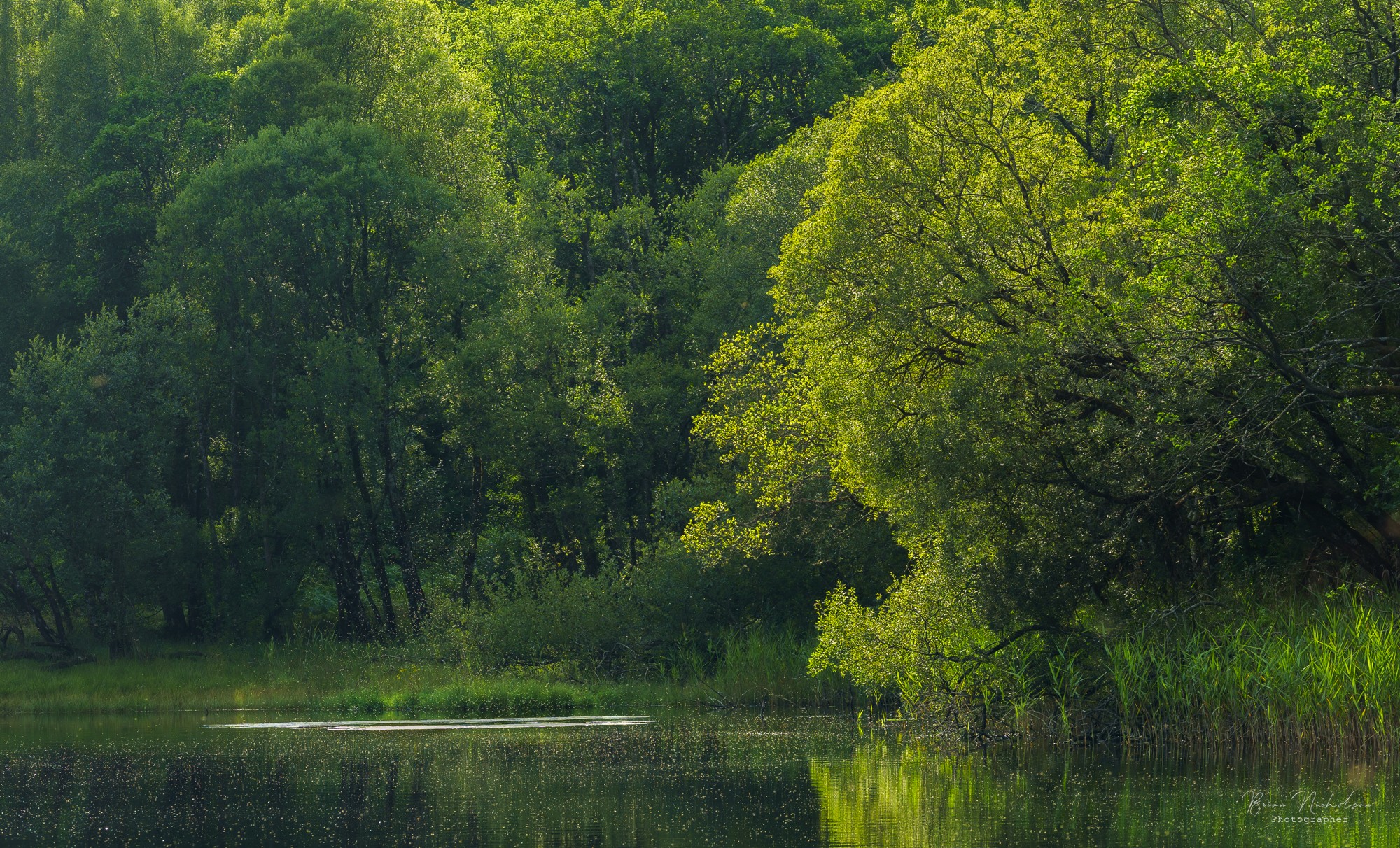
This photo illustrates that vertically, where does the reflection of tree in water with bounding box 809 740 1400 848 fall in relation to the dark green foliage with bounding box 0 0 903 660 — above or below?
below

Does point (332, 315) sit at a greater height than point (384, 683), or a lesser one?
greater

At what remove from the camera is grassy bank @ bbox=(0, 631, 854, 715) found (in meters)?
Answer: 35.1

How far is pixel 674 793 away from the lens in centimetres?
1839

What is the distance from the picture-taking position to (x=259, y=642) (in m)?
48.8

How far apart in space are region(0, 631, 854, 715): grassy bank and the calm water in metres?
7.57

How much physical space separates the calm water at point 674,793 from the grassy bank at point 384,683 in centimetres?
757

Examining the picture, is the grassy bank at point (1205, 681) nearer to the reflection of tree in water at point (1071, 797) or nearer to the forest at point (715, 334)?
the forest at point (715, 334)

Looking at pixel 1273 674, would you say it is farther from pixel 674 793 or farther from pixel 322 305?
pixel 322 305

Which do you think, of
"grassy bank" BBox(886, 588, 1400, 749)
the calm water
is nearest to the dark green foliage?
the calm water

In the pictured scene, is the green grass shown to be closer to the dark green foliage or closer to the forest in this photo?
the forest

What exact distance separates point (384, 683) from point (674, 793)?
2278cm

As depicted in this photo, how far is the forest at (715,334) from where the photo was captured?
2256 centimetres

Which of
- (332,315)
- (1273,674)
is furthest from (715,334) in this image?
(1273,674)

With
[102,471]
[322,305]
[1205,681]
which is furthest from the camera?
[322,305]
